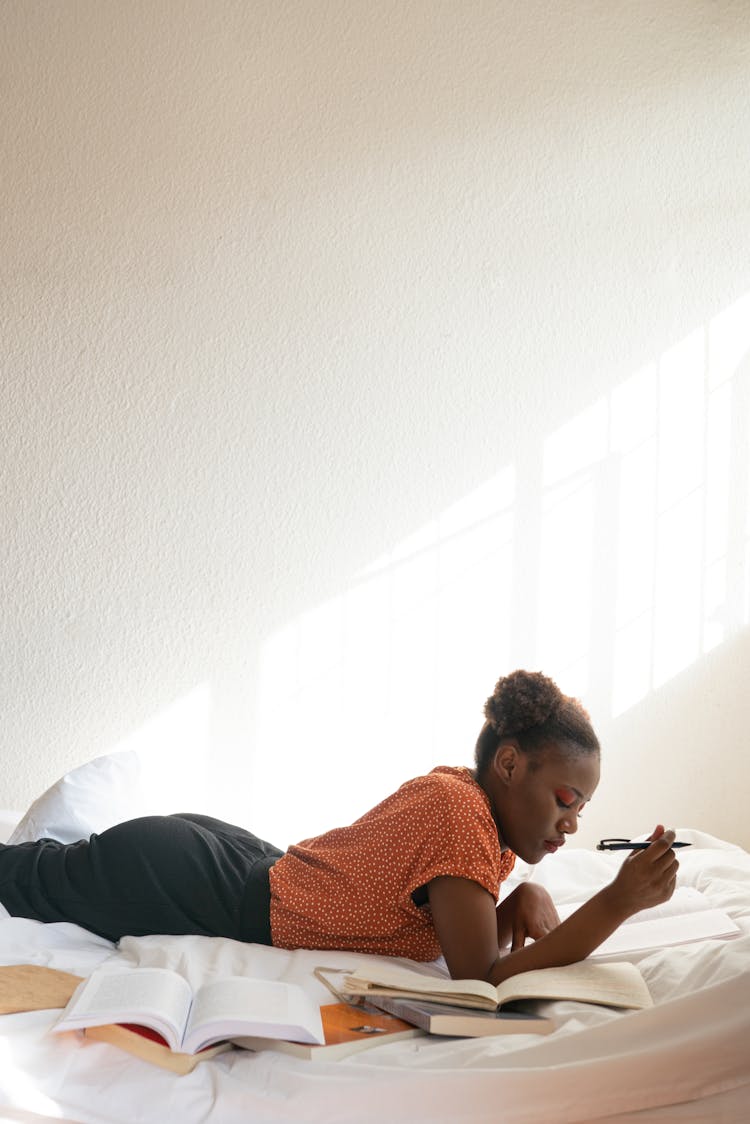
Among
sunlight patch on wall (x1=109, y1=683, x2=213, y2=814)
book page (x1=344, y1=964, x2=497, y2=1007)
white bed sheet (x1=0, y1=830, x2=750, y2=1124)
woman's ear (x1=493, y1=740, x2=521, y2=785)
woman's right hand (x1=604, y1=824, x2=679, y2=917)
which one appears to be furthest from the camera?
sunlight patch on wall (x1=109, y1=683, x2=213, y2=814)

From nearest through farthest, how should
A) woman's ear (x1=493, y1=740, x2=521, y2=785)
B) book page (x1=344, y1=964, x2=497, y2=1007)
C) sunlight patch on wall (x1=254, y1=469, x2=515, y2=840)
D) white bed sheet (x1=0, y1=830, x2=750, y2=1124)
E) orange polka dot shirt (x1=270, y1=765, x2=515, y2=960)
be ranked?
white bed sheet (x1=0, y1=830, x2=750, y2=1124) < book page (x1=344, y1=964, x2=497, y2=1007) < orange polka dot shirt (x1=270, y1=765, x2=515, y2=960) < woman's ear (x1=493, y1=740, x2=521, y2=785) < sunlight patch on wall (x1=254, y1=469, x2=515, y2=840)

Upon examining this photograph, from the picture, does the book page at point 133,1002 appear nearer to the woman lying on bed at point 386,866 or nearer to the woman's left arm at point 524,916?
the woman lying on bed at point 386,866

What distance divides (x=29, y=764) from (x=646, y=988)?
5.60 ft

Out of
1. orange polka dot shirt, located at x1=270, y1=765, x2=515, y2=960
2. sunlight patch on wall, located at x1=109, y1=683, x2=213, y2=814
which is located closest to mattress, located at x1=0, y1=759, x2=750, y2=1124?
Result: orange polka dot shirt, located at x1=270, y1=765, x2=515, y2=960

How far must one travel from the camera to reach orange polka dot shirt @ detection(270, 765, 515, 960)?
1456mm

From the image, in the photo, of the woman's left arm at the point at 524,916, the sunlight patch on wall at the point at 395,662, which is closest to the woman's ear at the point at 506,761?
the woman's left arm at the point at 524,916

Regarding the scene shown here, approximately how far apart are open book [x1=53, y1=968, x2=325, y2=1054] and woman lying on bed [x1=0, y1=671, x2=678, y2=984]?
316mm

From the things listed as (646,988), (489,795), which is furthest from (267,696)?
(646,988)

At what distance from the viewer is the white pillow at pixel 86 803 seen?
1944 mm

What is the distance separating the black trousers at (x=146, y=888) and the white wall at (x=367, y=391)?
973 millimetres

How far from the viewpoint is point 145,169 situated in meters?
2.69

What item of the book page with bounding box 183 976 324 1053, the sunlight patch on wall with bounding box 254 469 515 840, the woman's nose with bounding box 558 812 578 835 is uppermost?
the sunlight patch on wall with bounding box 254 469 515 840

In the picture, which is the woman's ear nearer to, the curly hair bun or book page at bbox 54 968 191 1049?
the curly hair bun

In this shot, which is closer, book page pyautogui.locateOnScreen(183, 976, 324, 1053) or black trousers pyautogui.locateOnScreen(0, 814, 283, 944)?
book page pyautogui.locateOnScreen(183, 976, 324, 1053)
